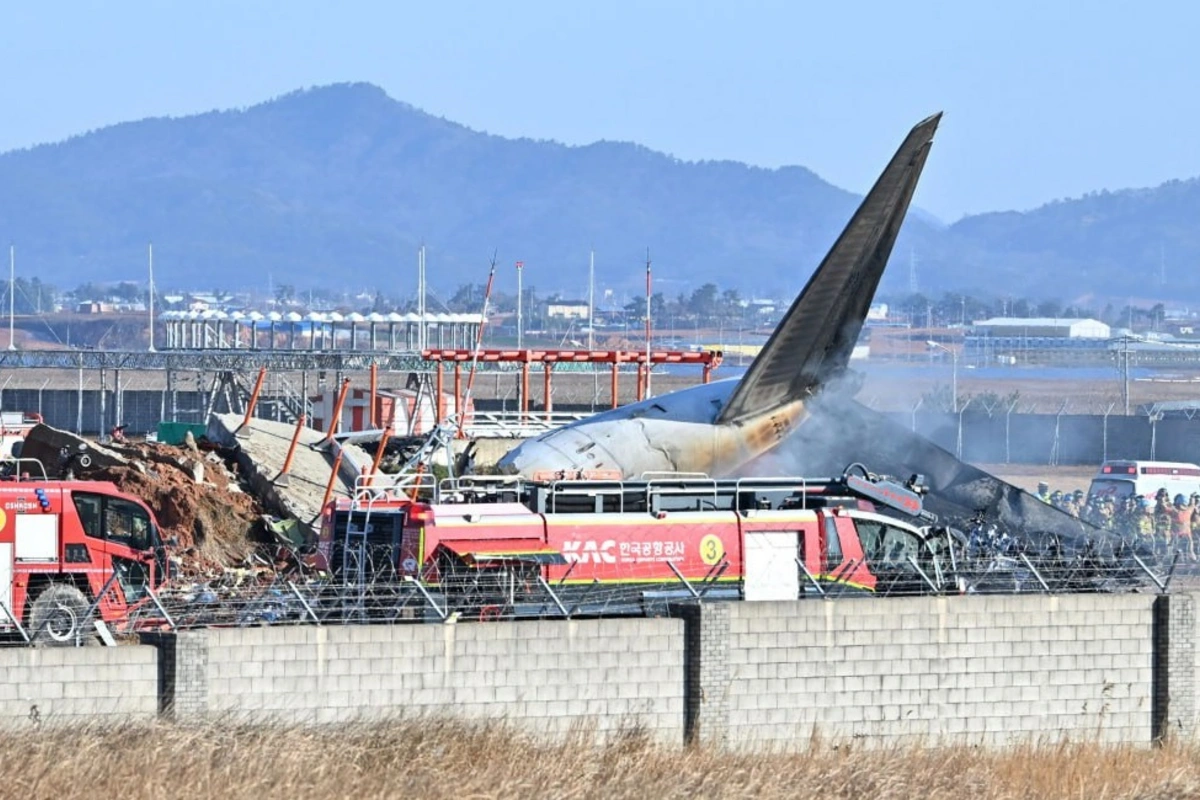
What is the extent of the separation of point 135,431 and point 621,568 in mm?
61762

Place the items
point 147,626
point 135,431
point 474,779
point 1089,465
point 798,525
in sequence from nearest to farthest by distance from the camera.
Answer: point 474,779 → point 147,626 → point 798,525 → point 1089,465 → point 135,431

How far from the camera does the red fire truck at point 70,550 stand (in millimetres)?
30594

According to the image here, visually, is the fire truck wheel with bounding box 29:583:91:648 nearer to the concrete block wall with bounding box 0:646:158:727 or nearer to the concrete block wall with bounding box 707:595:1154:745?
the concrete block wall with bounding box 0:646:158:727

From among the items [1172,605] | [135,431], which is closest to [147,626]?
[1172,605]

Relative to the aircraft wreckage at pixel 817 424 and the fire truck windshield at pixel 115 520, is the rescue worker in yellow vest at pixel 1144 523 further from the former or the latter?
the fire truck windshield at pixel 115 520

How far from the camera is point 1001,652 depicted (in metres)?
30.4

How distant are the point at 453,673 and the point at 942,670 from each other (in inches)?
276

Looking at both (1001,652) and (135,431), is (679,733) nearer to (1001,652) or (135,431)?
(1001,652)

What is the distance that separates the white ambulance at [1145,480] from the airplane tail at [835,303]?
1470 centimetres

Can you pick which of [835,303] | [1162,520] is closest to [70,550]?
[835,303]

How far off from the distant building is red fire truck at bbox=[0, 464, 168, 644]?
15267 cm

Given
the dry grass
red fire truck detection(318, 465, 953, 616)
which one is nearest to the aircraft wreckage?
red fire truck detection(318, 465, 953, 616)

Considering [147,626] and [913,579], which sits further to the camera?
[913,579]

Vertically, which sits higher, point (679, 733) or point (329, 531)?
point (329, 531)
